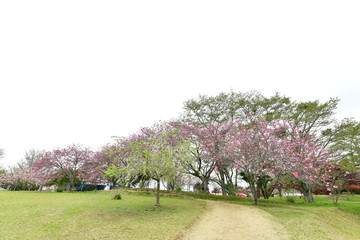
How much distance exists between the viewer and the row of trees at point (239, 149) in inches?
508

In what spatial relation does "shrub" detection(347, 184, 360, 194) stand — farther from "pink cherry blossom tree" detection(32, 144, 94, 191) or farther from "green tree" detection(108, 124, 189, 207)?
"pink cherry blossom tree" detection(32, 144, 94, 191)

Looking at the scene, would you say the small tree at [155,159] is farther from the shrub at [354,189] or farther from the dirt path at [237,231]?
the shrub at [354,189]

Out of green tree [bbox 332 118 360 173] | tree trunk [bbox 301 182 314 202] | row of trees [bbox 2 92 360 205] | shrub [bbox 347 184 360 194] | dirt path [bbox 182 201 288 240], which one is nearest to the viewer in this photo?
dirt path [bbox 182 201 288 240]

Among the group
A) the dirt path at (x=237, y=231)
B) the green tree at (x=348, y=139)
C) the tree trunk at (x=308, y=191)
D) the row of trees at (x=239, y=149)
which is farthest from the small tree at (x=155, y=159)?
the green tree at (x=348, y=139)

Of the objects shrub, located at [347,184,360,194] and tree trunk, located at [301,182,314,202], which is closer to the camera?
tree trunk, located at [301,182,314,202]

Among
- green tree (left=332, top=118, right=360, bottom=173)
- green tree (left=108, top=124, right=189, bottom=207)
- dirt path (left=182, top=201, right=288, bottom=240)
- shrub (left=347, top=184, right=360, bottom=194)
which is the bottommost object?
dirt path (left=182, top=201, right=288, bottom=240)

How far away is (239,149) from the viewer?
17516mm

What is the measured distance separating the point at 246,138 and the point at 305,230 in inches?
388

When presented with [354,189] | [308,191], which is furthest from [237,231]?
[354,189]

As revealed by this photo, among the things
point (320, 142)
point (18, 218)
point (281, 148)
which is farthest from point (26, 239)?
point (320, 142)

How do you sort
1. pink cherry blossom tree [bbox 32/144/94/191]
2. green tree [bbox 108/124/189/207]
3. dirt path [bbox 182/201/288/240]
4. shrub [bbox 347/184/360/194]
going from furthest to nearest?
1. shrub [bbox 347/184/360/194]
2. pink cherry blossom tree [bbox 32/144/94/191]
3. green tree [bbox 108/124/189/207]
4. dirt path [bbox 182/201/288/240]

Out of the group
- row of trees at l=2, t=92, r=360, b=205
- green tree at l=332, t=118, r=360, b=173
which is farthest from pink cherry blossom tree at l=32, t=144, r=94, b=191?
green tree at l=332, t=118, r=360, b=173

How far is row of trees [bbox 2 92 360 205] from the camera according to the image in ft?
42.3

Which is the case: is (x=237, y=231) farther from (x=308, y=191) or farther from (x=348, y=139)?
(x=348, y=139)
